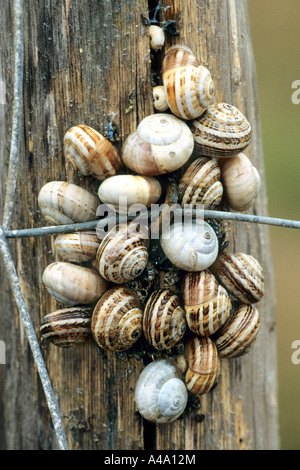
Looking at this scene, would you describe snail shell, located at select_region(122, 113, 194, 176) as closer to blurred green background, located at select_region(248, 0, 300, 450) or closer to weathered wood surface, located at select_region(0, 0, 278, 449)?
weathered wood surface, located at select_region(0, 0, 278, 449)

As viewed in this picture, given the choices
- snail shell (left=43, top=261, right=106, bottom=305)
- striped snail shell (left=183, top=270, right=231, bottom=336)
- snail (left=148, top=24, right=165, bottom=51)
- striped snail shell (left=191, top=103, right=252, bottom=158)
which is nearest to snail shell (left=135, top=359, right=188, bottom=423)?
striped snail shell (left=183, top=270, right=231, bottom=336)

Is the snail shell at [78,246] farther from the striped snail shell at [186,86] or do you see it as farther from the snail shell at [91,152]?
the striped snail shell at [186,86]

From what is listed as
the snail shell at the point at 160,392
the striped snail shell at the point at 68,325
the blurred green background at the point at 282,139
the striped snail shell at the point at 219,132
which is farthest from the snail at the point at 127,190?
the blurred green background at the point at 282,139

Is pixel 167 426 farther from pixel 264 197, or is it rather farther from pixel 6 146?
pixel 6 146

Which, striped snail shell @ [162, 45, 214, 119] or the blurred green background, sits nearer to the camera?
striped snail shell @ [162, 45, 214, 119]

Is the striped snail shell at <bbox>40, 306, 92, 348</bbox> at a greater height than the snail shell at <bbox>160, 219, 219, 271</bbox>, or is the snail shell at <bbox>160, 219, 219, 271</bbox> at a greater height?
the snail shell at <bbox>160, 219, 219, 271</bbox>

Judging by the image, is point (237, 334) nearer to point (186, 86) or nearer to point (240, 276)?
point (240, 276)
